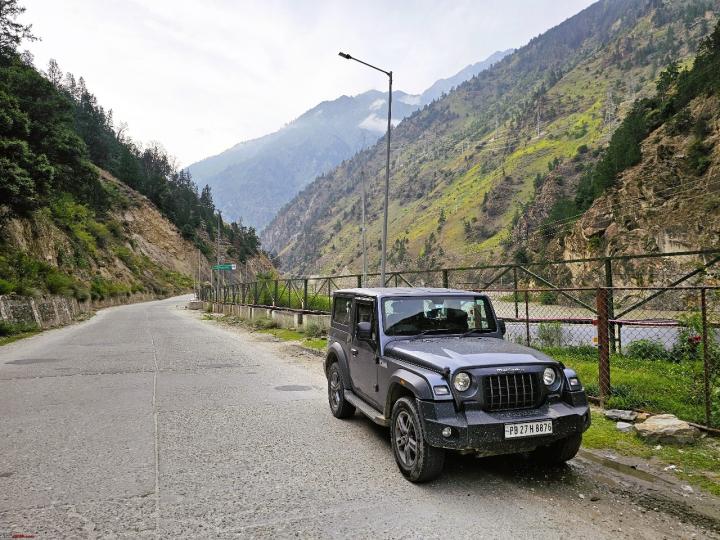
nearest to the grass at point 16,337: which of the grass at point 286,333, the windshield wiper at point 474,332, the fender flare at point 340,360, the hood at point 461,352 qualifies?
the grass at point 286,333

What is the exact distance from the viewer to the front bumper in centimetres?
419

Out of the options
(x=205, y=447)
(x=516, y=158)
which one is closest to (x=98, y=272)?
(x=205, y=447)

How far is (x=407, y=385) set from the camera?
4621mm

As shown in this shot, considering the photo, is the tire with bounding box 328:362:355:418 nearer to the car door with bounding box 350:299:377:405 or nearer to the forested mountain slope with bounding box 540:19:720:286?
the car door with bounding box 350:299:377:405

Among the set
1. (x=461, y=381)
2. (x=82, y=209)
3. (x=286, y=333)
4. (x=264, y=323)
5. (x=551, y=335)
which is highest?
(x=82, y=209)

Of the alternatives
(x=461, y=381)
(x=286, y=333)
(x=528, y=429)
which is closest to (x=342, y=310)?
(x=461, y=381)

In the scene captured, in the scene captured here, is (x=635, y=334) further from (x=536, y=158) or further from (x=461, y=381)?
(x=536, y=158)

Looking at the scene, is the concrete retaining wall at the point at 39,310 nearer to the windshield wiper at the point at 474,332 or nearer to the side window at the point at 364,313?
the side window at the point at 364,313

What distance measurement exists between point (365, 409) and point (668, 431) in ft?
11.0

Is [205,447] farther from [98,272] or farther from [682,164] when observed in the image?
[98,272]

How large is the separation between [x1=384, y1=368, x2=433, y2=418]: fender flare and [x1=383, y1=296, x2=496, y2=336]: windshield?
0.75 meters

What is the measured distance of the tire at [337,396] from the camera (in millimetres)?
6711

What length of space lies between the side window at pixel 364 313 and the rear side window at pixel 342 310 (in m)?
0.29

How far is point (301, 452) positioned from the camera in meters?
5.43
